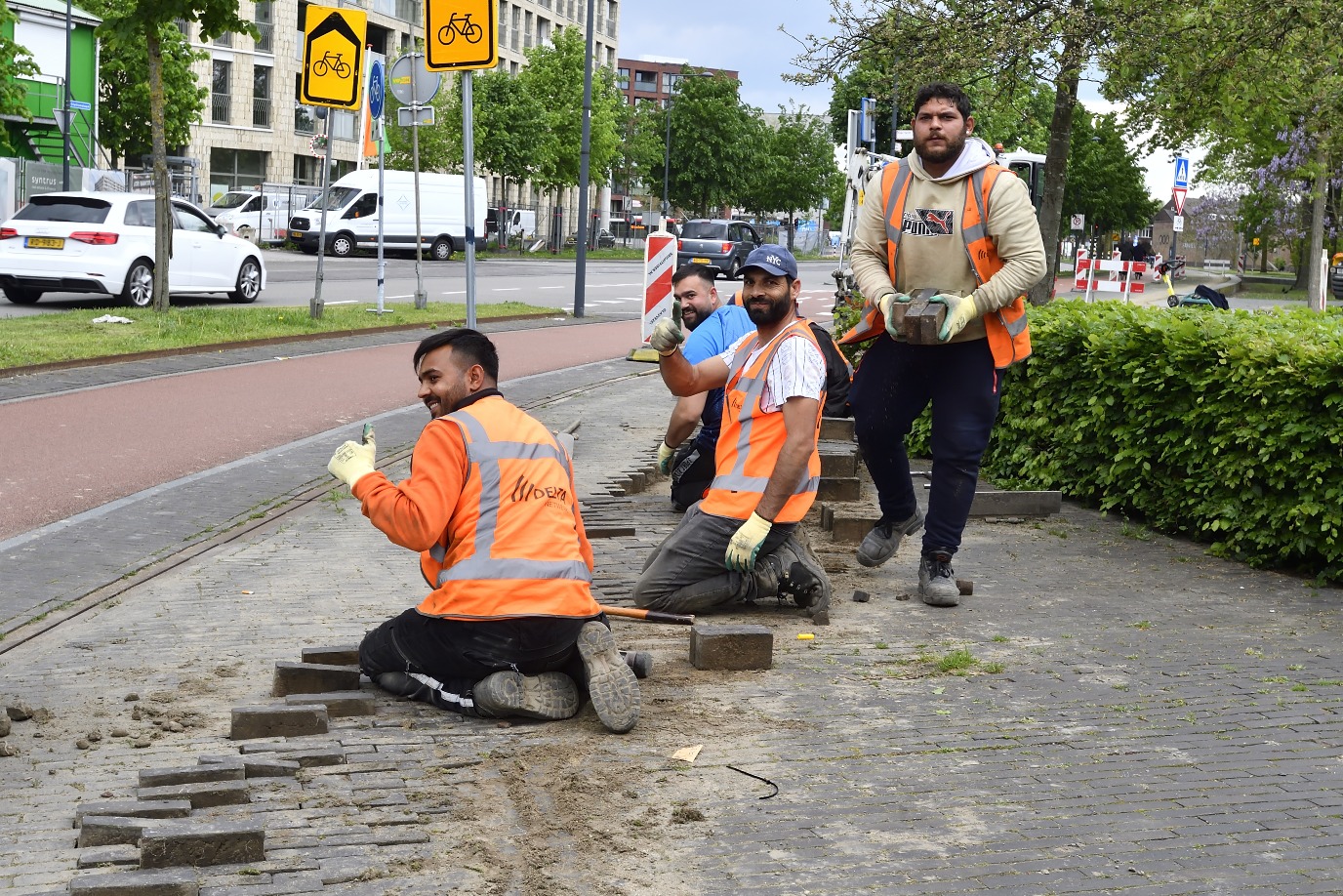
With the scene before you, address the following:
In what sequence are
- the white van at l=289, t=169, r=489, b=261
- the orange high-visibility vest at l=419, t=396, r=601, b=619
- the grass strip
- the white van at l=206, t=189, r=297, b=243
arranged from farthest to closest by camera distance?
1. the white van at l=206, t=189, r=297, b=243
2. the white van at l=289, t=169, r=489, b=261
3. the grass strip
4. the orange high-visibility vest at l=419, t=396, r=601, b=619

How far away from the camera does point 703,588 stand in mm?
6176

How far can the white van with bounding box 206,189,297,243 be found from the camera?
47938 mm

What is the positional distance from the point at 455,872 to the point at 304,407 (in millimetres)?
9880

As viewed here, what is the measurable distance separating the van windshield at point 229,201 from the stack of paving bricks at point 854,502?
143 feet

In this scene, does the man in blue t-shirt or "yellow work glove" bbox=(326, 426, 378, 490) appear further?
the man in blue t-shirt

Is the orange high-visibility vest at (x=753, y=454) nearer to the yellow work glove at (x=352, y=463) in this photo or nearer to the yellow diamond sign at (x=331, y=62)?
the yellow work glove at (x=352, y=463)

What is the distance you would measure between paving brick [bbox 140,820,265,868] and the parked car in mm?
38650

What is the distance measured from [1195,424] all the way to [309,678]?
483 cm

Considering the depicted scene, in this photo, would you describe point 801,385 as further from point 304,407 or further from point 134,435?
point 304,407

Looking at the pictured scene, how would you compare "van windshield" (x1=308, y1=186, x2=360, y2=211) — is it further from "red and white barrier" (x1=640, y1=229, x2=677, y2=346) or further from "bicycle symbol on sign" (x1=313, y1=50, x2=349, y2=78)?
"red and white barrier" (x1=640, y1=229, x2=677, y2=346)

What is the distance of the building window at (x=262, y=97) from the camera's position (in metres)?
59.5

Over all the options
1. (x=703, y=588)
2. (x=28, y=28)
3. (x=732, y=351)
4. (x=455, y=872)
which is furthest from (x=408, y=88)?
(x=28, y=28)

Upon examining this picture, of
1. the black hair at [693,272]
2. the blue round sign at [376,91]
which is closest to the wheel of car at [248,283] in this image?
the blue round sign at [376,91]

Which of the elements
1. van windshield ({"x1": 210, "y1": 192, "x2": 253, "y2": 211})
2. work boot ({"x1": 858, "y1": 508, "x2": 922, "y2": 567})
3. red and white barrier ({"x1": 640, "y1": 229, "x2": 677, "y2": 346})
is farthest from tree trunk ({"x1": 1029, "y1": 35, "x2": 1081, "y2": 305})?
van windshield ({"x1": 210, "y1": 192, "x2": 253, "y2": 211})
